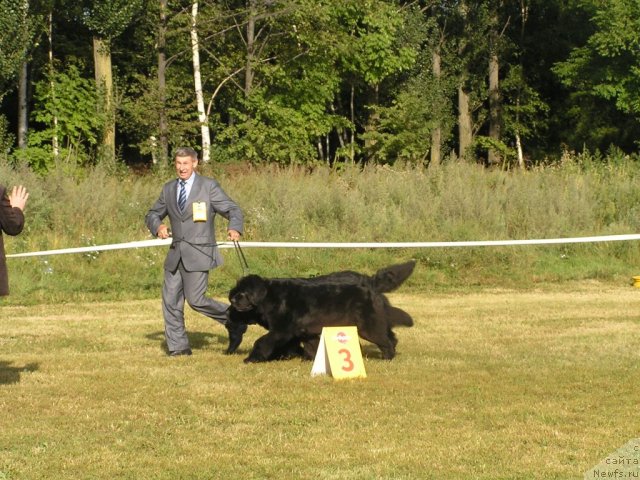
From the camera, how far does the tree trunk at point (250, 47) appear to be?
2886 cm

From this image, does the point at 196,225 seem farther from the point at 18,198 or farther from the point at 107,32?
the point at 107,32

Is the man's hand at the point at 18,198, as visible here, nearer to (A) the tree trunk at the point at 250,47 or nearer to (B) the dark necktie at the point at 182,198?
(B) the dark necktie at the point at 182,198

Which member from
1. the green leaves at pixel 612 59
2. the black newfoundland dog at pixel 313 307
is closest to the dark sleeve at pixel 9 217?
the black newfoundland dog at pixel 313 307

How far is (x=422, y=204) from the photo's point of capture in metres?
18.1

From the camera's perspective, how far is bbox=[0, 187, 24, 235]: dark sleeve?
293 inches

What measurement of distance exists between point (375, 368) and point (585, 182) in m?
11.6

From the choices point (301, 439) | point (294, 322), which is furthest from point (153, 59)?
point (301, 439)

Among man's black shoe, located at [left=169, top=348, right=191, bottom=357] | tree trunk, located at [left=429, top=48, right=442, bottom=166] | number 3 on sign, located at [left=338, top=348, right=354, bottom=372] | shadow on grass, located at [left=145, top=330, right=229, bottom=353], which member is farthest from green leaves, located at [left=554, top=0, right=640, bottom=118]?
number 3 on sign, located at [left=338, top=348, right=354, bottom=372]

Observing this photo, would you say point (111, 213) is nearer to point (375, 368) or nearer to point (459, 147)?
point (375, 368)

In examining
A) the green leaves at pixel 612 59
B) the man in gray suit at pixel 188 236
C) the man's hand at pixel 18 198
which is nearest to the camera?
the man's hand at pixel 18 198

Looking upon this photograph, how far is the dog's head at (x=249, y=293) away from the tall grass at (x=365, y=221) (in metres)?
6.30

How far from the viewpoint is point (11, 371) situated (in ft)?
29.3

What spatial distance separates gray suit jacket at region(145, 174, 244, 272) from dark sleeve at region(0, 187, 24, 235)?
2.03m

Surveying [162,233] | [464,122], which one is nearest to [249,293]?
[162,233]
